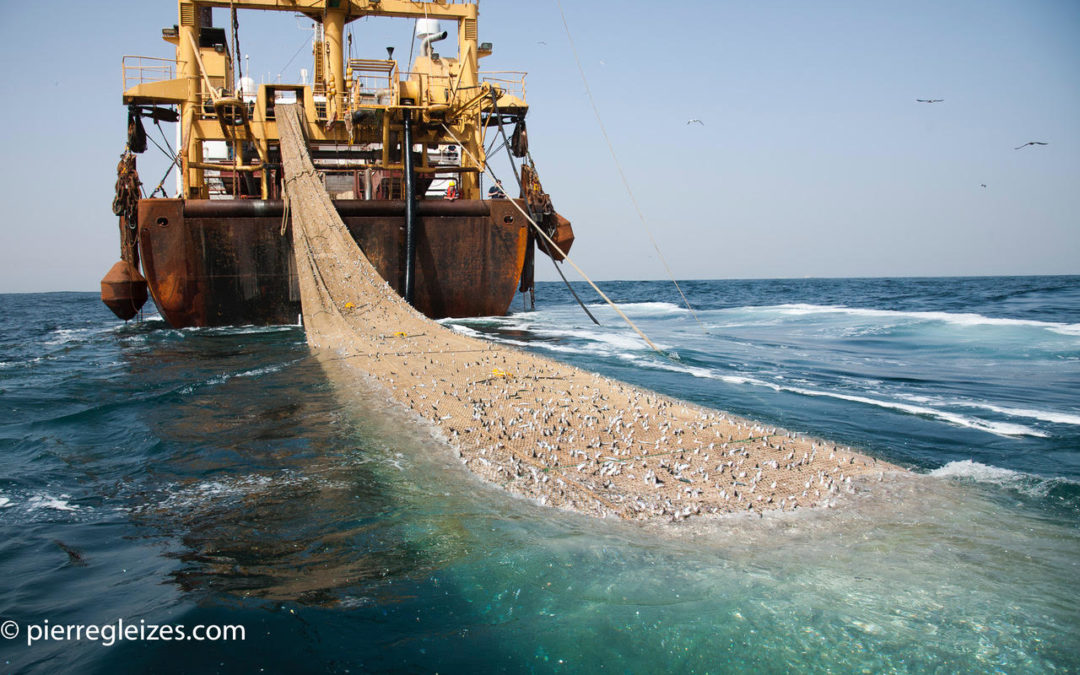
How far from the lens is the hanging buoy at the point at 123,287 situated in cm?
1338

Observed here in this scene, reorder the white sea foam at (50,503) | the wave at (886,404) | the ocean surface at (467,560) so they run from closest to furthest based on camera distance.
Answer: the ocean surface at (467,560)
the white sea foam at (50,503)
the wave at (886,404)

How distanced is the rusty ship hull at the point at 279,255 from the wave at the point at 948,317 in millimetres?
12054

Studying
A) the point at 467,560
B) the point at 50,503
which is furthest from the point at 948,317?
the point at 50,503

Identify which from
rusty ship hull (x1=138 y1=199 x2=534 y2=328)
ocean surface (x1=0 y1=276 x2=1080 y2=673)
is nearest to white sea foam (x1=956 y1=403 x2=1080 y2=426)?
ocean surface (x1=0 y1=276 x2=1080 y2=673)

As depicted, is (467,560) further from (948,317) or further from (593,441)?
(948,317)

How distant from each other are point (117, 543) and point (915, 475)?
430cm

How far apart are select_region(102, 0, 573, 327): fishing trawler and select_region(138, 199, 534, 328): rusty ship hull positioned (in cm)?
2

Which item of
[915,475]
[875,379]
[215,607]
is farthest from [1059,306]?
[215,607]

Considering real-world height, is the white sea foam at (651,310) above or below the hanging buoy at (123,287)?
below

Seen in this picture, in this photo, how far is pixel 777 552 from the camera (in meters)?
2.93

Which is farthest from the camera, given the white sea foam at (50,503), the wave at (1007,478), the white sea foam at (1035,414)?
the white sea foam at (1035,414)

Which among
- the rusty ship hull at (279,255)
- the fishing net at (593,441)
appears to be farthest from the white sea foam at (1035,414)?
the rusty ship hull at (279,255)

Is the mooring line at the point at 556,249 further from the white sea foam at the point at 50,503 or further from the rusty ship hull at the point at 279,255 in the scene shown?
the white sea foam at the point at 50,503

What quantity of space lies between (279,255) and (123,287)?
11.3 ft
